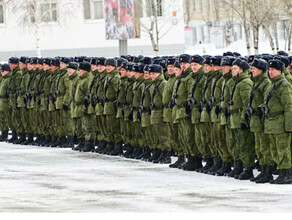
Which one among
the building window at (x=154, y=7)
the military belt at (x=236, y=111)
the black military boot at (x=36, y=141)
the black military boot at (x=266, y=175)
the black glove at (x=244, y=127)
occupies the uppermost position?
the building window at (x=154, y=7)

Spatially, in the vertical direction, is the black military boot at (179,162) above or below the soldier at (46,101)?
below

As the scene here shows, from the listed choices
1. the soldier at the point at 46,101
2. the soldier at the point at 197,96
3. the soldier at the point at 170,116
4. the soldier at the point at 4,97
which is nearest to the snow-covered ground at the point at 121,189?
the soldier at the point at 170,116

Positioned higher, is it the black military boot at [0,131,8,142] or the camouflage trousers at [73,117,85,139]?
the camouflage trousers at [73,117,85,139]

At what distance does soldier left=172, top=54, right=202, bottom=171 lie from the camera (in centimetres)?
1802

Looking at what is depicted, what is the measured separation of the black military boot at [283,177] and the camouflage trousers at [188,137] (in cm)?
256

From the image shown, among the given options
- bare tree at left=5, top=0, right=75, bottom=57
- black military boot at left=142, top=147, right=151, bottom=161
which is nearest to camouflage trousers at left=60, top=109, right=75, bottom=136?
black military boot at left=142, top=147, right=151, bottom=161

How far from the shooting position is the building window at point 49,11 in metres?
62.9

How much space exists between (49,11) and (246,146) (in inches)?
1872

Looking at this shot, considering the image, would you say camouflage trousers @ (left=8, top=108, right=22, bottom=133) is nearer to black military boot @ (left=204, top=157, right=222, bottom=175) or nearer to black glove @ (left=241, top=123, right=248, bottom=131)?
black military boot @ (left=204, top=157, right=222, bottom=175)

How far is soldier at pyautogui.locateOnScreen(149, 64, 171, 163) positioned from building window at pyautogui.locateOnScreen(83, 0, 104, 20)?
44.3 meters

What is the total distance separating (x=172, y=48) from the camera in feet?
205

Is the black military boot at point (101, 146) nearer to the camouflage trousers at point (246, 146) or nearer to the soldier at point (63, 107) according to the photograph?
the soldier at point (63, 107)

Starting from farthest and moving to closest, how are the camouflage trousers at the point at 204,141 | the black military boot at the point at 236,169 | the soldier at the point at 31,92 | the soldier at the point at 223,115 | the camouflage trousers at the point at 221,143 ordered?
the soldier at the point at 31,92 → the camouflage trousers at the point at 204,141 → the camouflage trousers at the point at 221,143 → the soldier at the point at 223,115 → the black military boot at the point at 236,169

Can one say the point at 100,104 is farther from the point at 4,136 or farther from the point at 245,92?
the point at 245,92
